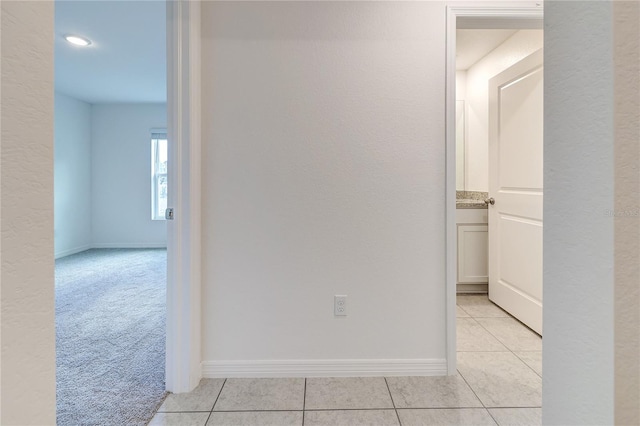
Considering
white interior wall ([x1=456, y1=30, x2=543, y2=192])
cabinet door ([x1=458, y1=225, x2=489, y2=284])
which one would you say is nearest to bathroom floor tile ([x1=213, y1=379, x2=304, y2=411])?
cabinet door ([x1=458, y1=225, x2=489, y2=284])

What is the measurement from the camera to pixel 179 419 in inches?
56.2

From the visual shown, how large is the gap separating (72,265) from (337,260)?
439 cm

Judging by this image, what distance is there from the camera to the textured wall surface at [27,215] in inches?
19.8

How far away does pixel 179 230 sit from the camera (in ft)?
5.26

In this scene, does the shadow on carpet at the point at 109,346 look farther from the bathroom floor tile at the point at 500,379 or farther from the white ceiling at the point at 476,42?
the white ceiling at the point at 476,42

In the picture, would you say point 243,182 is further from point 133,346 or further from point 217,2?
point 133,346

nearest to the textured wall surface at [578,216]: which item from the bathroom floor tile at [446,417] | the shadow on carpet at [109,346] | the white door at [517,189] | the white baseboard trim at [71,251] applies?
the bathroom floor tile at [446,417]

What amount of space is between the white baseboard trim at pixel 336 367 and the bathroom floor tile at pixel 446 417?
28 cm

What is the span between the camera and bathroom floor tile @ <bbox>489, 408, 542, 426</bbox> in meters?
1.40

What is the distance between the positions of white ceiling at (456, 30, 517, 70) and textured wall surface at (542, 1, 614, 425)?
94.7 inches

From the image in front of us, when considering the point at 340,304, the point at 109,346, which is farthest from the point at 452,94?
the point at 109,346

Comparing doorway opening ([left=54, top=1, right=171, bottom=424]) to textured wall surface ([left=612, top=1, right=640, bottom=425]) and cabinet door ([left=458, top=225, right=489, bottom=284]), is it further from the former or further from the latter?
cabinet door ([left=458, top=225, right=489, bottom=284])

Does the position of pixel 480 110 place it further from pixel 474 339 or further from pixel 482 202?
pixel 474 339

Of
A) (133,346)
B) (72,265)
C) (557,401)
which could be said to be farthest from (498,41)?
(72,265)
